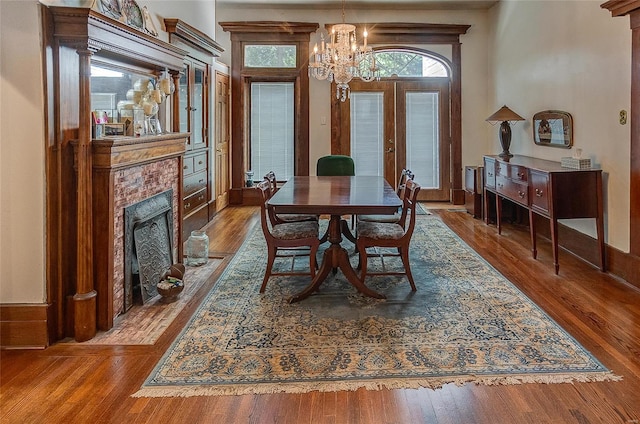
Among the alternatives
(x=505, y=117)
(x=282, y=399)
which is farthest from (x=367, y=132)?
(x=282, y=399)

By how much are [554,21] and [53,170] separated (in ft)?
16.1

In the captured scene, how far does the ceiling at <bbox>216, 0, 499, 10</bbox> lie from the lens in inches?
276

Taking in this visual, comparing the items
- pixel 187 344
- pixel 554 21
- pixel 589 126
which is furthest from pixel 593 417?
pixel 554 21

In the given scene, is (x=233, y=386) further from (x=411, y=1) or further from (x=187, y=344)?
(x=411, y=1)

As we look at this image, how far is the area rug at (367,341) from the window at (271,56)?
183 inches

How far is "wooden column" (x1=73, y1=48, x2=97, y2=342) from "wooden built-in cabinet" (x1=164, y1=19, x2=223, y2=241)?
2003 millimetres

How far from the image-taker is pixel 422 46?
7488mm

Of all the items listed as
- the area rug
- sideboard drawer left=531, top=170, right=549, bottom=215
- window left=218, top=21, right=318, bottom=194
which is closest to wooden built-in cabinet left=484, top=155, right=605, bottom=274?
sideboard drawer left=531, top=170, right=549, bottom=215

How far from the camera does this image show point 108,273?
109 inches

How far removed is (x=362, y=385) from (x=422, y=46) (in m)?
6.45

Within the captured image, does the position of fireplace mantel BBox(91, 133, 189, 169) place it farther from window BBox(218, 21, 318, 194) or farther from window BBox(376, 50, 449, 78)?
window BBox(376, 50, 449, 78)

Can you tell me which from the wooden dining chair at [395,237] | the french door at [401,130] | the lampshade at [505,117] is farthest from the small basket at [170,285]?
the french door at [401,130]

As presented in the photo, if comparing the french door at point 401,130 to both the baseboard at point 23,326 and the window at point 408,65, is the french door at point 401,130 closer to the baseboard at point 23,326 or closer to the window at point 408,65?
the window at point 408,65

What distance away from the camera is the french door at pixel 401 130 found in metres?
7.58
